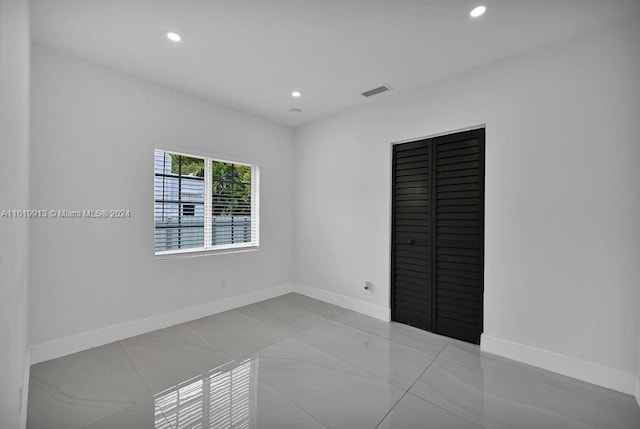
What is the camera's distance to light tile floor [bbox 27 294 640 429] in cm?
177

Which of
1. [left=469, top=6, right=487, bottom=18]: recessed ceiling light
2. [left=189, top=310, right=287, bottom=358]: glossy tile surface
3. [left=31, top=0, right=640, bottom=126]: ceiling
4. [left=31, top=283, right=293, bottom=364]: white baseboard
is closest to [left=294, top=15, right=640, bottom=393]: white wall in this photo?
[left=31, top=0, right=640, bottom=126]: ceiling

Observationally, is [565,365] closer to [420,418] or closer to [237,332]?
[420,418]

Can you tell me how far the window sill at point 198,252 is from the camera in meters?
3.17

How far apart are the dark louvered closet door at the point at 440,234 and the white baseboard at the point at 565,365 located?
20cm

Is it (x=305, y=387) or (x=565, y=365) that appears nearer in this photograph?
(x=305, y=387)

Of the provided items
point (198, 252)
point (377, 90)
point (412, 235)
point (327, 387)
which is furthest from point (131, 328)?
point (377, 90)

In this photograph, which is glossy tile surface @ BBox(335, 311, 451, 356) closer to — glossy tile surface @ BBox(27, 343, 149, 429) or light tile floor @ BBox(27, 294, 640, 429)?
light tile floor @ BBox(27, 294, 640, 429)

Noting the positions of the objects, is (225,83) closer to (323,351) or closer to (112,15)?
(112,15)

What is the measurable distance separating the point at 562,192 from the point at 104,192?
421 centimetres

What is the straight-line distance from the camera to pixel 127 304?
2871mm

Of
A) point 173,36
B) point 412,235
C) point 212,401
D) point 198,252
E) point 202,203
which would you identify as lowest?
point 212,401

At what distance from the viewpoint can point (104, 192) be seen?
2736mm

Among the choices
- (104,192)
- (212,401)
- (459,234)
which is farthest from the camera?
(459,234)

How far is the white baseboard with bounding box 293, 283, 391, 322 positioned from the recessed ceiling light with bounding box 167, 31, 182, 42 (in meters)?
3.42
